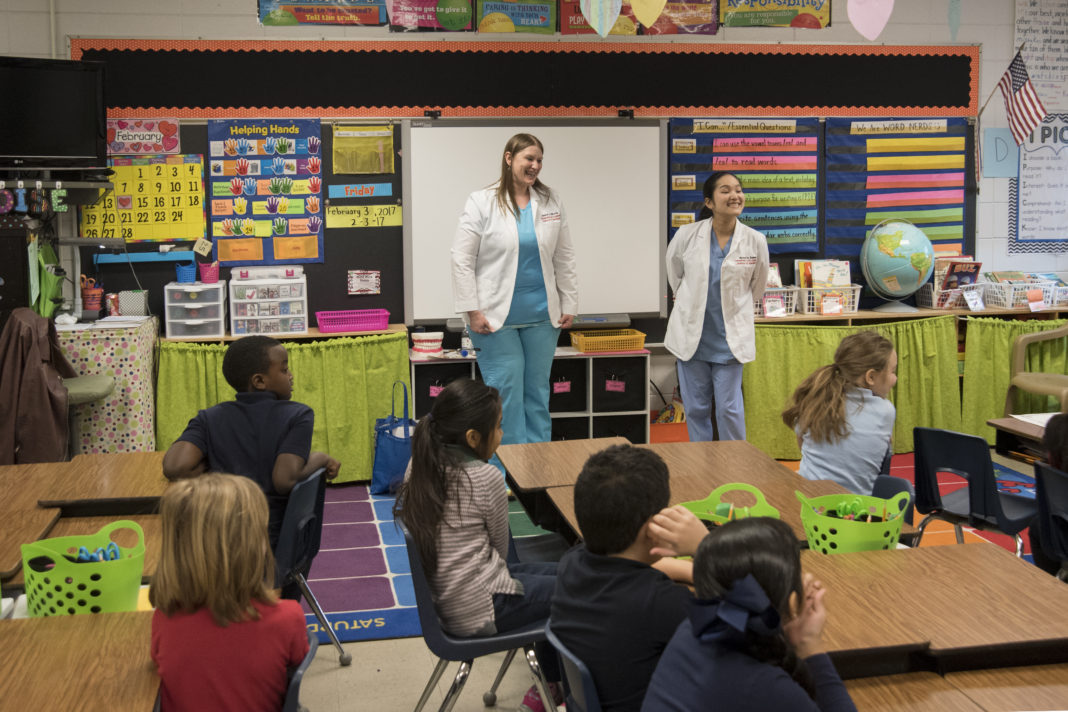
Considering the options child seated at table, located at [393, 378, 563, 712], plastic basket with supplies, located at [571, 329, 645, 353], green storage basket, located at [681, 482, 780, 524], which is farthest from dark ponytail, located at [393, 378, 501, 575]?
plastic basket with supplies, located at [571, 329, 645, 353]

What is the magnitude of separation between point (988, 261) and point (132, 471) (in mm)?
5489

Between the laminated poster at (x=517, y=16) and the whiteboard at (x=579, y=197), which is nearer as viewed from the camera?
the whiteboard at (x=579, y=197)

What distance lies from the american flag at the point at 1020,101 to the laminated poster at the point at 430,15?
3.26 metres

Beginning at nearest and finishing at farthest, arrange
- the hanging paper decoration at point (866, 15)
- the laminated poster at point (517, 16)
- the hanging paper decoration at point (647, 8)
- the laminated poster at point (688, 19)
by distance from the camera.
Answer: the hanging paper decoration at point (647, 8) → the hanging paper decoration at point (866, 15) → the laminated poster at point (517, 16) → the laminated poster at point (688, 19)

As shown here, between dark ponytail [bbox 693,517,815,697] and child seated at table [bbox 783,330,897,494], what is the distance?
1755mm

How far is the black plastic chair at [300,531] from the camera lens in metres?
3.00

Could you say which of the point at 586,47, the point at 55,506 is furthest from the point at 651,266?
the point at 55,506

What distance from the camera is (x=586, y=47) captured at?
6176mm

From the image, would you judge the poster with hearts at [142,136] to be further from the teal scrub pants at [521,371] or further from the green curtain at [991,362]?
the green curtain at [991,362]

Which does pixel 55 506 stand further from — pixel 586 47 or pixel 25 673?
pixel 586 47

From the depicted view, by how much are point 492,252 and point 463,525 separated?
8.22 ft

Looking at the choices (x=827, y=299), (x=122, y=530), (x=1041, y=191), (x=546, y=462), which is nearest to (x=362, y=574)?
(x=546, y=462)

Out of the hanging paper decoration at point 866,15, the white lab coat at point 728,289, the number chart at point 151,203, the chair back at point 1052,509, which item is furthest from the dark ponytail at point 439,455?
the number chart at point 151,203

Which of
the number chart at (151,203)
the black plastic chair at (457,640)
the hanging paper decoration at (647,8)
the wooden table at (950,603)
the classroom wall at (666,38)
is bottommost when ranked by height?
the black plastic chair at (457,640)
